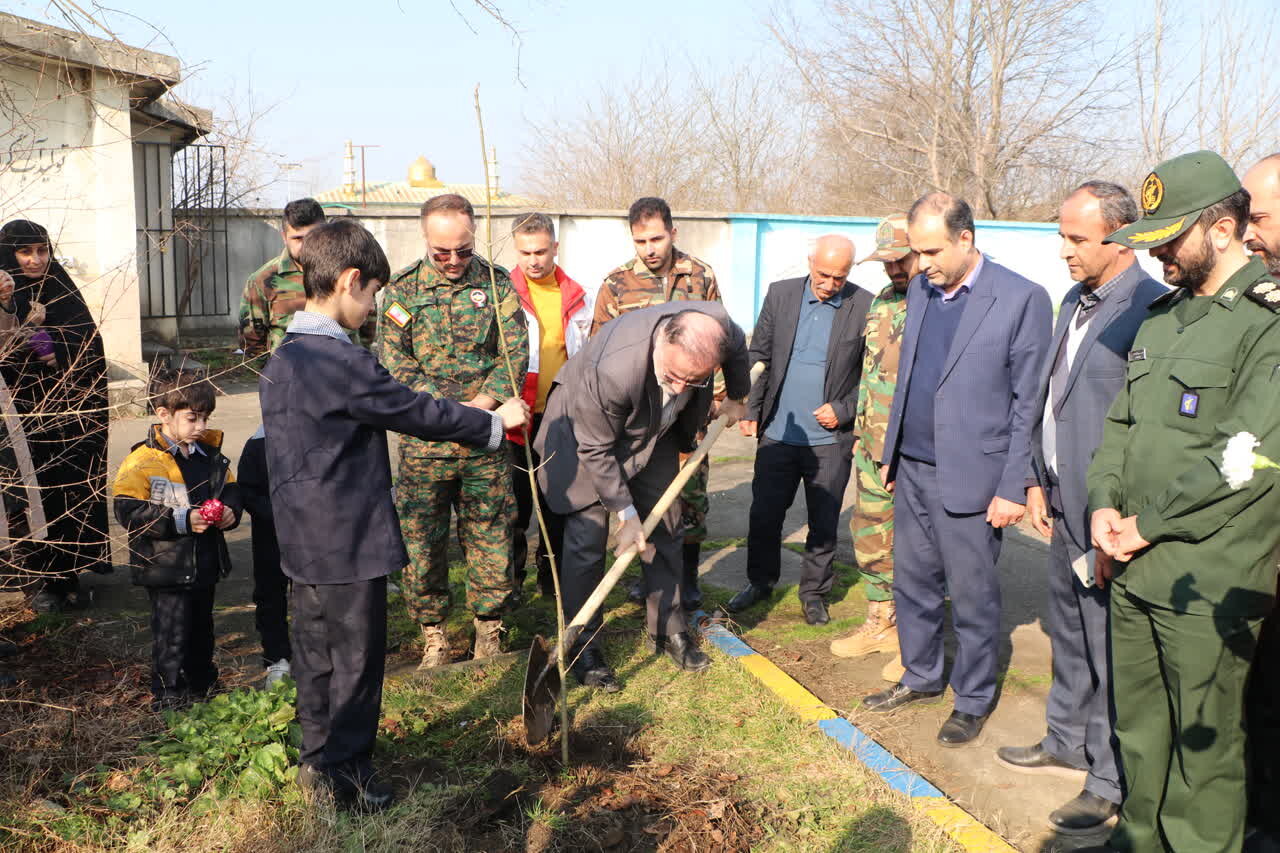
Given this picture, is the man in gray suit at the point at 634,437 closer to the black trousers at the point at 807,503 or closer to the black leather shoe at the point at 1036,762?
the black trousers at the point at 807,503

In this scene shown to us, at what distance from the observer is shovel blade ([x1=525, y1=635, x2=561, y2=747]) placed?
383cm

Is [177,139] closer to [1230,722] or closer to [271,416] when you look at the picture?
[271,416]

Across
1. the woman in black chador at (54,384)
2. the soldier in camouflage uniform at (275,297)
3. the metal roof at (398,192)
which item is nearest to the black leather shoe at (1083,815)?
the soldier in camouflage uniform at (275,297)

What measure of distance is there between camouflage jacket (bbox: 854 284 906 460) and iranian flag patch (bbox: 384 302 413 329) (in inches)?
90.5

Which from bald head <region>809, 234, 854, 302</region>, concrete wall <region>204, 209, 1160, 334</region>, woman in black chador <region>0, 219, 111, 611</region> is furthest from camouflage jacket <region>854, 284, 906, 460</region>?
concrete wall <region>204, 209, 1160, 334</region>

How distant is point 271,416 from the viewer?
3281 mm

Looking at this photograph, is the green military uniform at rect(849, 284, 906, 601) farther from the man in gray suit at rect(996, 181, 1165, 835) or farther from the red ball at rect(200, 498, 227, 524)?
the red ball at rect(200, 498, 227, 524)

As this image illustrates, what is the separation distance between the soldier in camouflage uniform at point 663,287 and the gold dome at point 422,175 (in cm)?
2836

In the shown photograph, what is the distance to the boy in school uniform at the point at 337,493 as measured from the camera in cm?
324

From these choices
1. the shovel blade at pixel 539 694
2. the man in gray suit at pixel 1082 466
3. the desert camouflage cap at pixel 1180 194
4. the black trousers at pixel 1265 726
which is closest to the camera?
the desert camouflage cap at pixel 1180 194

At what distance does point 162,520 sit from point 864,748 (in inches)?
117

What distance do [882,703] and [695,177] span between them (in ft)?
69.7

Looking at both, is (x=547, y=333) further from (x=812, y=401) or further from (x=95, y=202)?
(x=95, y=202)

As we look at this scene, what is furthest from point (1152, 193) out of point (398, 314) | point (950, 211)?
point (398, 314)
